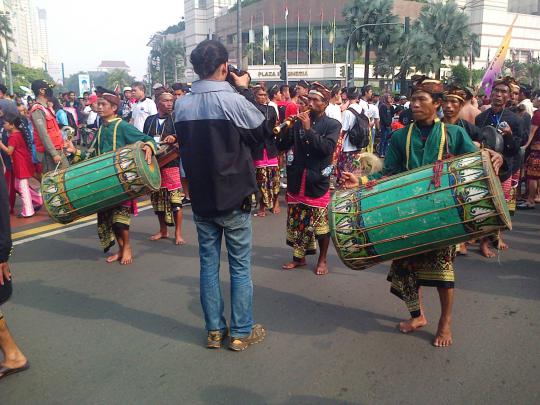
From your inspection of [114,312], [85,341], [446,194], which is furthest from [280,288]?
[446,194]

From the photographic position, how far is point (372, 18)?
4094cm

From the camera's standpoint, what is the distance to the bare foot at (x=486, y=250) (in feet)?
A: 17.3

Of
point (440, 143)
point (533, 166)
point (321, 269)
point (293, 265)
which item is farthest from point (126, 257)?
point (533, 166)

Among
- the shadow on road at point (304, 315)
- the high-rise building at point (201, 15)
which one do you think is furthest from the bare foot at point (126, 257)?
the high-rise building at point (201, 15)

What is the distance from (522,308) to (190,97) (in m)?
3.07

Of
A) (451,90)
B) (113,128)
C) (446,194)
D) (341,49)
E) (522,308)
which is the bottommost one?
(522,308)

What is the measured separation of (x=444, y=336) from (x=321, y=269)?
5.26ft

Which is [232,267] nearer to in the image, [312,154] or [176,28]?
[312,154]

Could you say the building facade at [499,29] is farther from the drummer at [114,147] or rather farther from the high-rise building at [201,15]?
the drummer at [114,147]

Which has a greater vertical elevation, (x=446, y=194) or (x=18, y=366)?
(x=446, y=194)

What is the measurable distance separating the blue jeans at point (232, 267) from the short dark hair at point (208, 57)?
36.4 inches

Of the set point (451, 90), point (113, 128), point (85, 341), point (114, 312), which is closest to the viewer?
point (85, 341)

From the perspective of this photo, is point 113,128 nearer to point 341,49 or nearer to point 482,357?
point 482,357

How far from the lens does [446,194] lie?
113 inches
